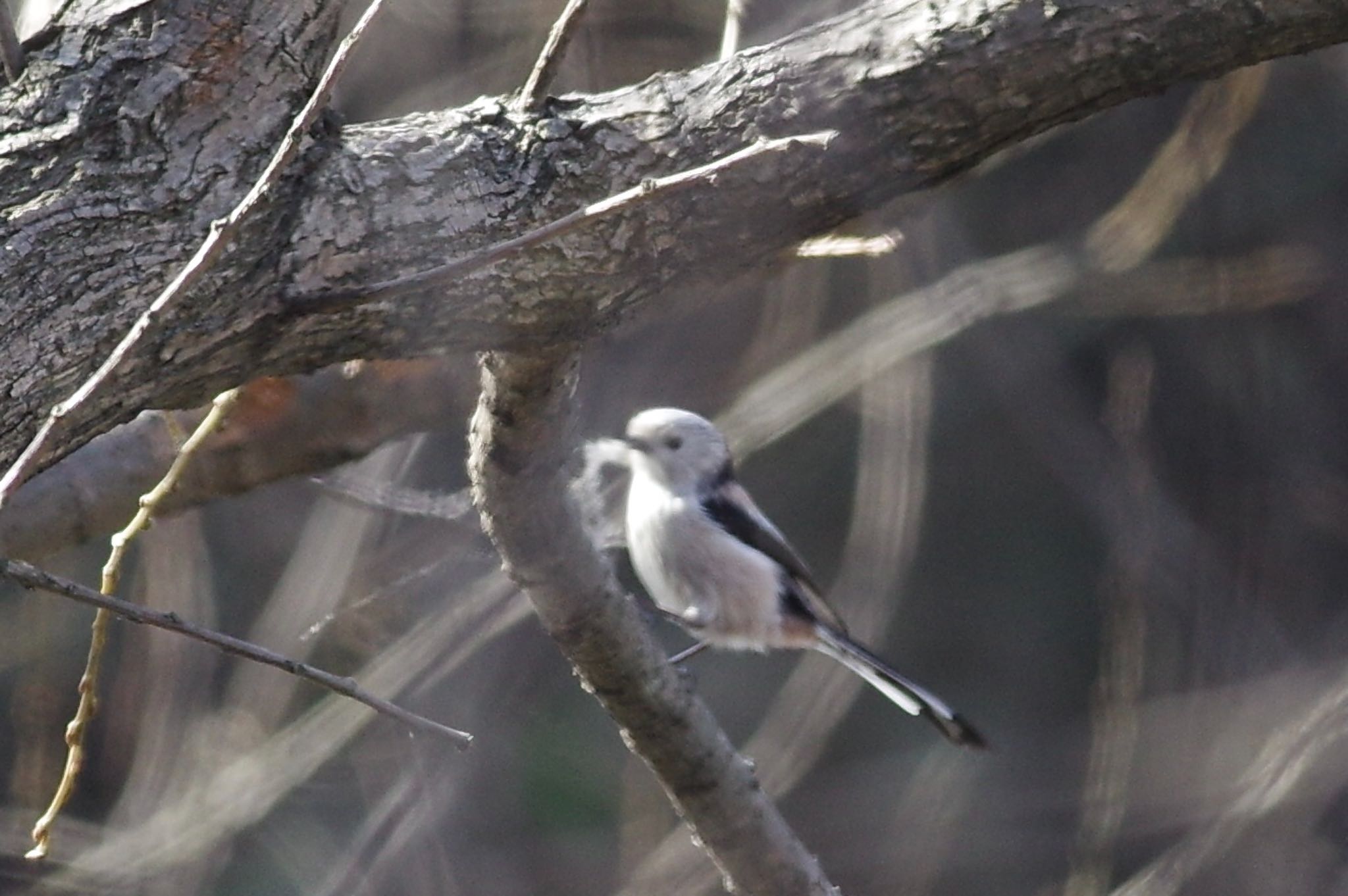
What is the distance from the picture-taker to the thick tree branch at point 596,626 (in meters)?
1.66

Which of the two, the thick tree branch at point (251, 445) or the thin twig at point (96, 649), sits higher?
the thick tree branch at point (251, 445)

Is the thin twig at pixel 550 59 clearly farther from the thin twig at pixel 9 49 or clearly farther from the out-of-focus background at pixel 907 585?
the out-of-focus background at pixel 907 585

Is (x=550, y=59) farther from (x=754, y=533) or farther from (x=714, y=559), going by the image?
(x=754, y=533)

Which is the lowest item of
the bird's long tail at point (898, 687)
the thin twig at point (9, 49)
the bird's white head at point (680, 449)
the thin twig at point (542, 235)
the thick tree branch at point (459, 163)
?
the bird's long tail at point (898, 687)

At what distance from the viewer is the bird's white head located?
3.04 meters

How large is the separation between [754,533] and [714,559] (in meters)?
0.16

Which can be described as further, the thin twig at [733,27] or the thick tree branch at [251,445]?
the thick tree branch at [251,445]

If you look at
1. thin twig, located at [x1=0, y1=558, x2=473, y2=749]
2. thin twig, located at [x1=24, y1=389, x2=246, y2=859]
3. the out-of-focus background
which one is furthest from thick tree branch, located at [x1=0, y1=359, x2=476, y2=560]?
thin twig, located at [x1=0, y1=558, x2=473, y2=749]

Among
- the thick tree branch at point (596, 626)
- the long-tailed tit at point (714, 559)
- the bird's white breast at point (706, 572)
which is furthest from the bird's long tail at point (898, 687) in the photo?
the thick tree branch at point (596, 626)

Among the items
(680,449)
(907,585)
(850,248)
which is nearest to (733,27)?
(850,248)

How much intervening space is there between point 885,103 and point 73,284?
75 cm

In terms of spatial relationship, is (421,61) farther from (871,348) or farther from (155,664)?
(155,664)

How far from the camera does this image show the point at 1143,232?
382 centimetres

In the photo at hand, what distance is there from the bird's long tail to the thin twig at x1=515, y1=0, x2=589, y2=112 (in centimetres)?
151
